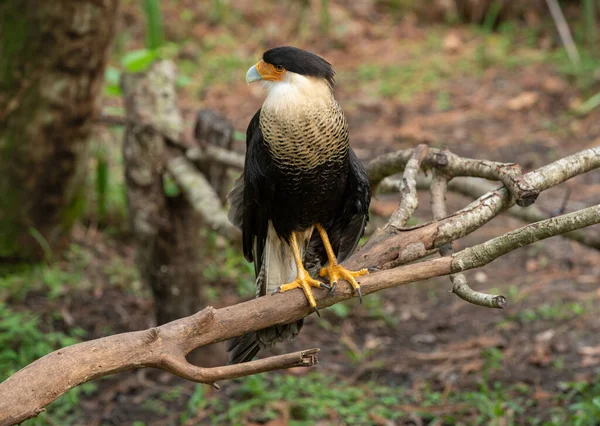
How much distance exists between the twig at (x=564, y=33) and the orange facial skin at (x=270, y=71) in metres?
5.63

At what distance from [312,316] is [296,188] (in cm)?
226

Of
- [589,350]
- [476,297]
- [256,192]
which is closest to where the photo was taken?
[476,297]

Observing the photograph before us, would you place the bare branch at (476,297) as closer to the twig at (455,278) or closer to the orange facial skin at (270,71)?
the twig at (455,278)

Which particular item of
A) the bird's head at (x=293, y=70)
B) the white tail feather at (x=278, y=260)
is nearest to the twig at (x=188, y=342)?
the white tail feather at (x=278, y=260)

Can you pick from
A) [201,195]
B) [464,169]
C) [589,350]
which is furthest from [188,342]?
[589,350]

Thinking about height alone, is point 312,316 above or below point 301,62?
below

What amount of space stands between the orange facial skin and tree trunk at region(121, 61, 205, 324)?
151 cm

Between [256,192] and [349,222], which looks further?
[349,222]

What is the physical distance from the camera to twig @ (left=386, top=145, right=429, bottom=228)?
9.00 ft

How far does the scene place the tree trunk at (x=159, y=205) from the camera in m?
4.14

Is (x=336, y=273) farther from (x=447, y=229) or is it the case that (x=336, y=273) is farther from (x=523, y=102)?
(x=523, y=102)

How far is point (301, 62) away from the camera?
2609 mm

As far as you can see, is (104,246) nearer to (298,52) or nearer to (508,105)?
(298,52)

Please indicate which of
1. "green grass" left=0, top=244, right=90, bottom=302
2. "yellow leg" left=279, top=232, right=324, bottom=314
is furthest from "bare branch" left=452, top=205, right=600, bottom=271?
"green grass" left=0, top=244, right=90, bottom=302
